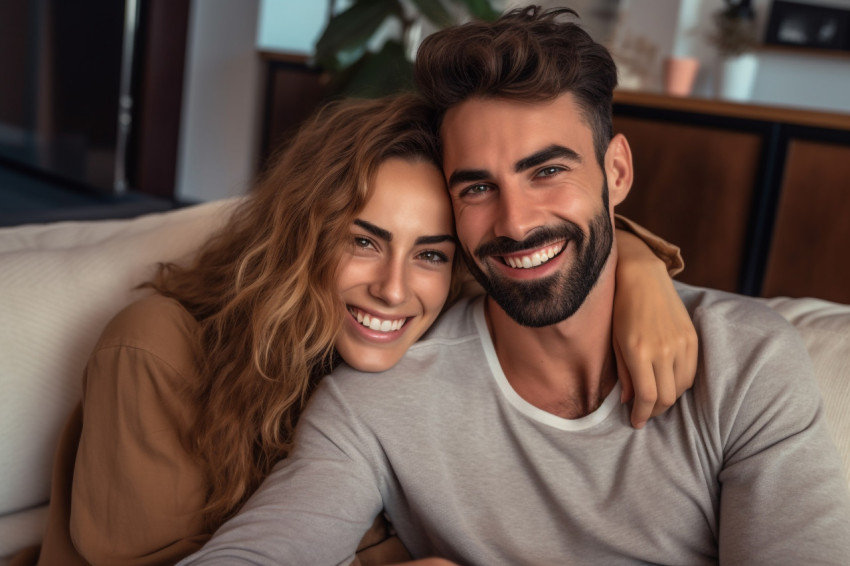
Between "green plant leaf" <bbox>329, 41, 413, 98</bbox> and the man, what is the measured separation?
202 centimetres

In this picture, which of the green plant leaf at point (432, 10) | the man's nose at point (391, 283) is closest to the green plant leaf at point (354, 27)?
the green plant leaf at point (432, 10)

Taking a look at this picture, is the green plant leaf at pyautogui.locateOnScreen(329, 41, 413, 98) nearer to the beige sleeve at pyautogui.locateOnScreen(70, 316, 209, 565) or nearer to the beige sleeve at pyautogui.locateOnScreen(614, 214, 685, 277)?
the beige sleeve at pyautogui.locateOnScreen(614, 214, 685, 277)

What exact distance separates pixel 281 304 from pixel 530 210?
43cm

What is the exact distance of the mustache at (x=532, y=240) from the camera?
1.41m

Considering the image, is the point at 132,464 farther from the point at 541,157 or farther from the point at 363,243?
the point at 541,157

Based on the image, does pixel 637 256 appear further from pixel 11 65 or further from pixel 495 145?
pixel 11 65

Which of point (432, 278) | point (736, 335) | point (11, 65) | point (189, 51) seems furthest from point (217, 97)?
point (736, 335)

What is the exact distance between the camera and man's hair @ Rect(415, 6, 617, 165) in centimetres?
145

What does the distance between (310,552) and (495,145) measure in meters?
0.68

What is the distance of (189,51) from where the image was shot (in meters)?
5.16

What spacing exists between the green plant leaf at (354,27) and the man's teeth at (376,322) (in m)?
2.35

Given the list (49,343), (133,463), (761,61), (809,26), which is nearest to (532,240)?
(133,463)

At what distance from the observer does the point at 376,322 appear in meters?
1.49

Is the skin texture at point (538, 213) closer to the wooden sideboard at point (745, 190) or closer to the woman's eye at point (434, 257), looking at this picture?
the woman's eye at point (434, 257)
